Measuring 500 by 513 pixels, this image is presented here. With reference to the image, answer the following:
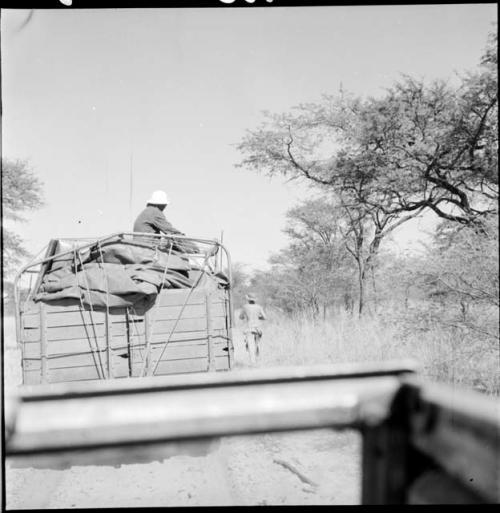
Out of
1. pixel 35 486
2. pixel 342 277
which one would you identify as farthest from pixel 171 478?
pixel 342 277

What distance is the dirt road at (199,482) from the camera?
3.49m

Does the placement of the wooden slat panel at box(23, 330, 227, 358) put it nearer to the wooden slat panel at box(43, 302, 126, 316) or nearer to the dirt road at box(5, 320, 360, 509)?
the wooden slat panel at box(43, 302, 126, 316)

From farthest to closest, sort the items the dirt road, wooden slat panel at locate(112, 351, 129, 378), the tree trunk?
the tree trunk → wooden slat panel at locate(112, 351, 129, 378) → the dirt road

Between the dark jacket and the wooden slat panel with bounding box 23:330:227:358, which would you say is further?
the dark jacket

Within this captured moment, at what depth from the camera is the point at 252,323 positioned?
8.16m

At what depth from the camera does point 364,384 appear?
1.82ft

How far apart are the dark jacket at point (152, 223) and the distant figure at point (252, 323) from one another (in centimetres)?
320

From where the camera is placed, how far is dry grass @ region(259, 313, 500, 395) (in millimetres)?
6254

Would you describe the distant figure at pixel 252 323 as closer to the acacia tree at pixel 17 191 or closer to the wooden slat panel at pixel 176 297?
the wooden slat panel at pixel 176 297

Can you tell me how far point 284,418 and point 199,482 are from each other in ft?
11.5

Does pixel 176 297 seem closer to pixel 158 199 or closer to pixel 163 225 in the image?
pixel 163 225

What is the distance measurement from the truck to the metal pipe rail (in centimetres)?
370

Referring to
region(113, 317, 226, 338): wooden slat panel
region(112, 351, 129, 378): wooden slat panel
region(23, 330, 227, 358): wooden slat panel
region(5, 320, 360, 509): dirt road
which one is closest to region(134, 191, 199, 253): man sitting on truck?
region(113, 317, 226, 338): wooden slat panel

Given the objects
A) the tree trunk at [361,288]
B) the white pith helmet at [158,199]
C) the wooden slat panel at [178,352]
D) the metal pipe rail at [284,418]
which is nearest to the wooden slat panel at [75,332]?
the wooden slat panel at [178,352]
